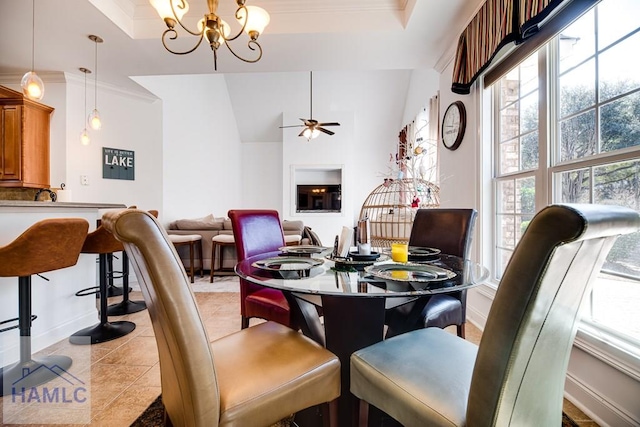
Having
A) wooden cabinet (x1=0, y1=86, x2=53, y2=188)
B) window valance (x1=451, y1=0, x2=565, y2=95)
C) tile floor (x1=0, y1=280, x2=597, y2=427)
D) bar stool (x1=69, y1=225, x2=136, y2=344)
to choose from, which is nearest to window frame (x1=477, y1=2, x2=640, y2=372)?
window valance (x1=451, y1=0, x2=565, y2=95)

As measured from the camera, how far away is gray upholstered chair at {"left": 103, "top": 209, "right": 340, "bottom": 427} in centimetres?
71

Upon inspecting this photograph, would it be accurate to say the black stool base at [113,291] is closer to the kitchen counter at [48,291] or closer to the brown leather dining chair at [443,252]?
the kitchen counter at [48,291]

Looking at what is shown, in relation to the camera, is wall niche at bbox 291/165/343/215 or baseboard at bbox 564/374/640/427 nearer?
baseboard at bbox 564/374/640/427

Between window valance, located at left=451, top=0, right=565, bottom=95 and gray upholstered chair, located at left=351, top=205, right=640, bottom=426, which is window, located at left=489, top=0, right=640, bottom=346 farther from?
gray upholstered chair, located at left=351, top=205, right=640, bottom=426

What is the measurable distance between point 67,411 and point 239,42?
3.11 metres

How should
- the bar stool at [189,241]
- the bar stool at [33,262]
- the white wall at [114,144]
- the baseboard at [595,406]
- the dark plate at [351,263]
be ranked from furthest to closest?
1. the bar stool at [189,241]
2. the white wall at [114,144]
3. the bar stool at [33,262]
4. the dark plate at [351,263]
5. the baseboard at [595,406]

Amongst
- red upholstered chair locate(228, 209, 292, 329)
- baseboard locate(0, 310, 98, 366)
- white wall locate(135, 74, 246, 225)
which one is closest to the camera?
red upholstered chair locate(228, 209, 292, 329)

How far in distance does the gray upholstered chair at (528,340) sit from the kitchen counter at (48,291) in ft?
7.92

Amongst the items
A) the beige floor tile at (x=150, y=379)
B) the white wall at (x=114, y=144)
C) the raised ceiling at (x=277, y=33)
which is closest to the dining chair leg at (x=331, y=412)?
the beige floor tile at (x=150, y=379)

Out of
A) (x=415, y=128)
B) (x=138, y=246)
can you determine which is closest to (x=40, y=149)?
(x=138, y=246)

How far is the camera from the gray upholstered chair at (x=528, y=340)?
0.58 meters

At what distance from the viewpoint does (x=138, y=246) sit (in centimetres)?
69

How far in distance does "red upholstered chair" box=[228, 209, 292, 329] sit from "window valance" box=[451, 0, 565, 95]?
1.99 meters

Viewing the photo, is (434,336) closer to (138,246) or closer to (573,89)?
(138,246)
